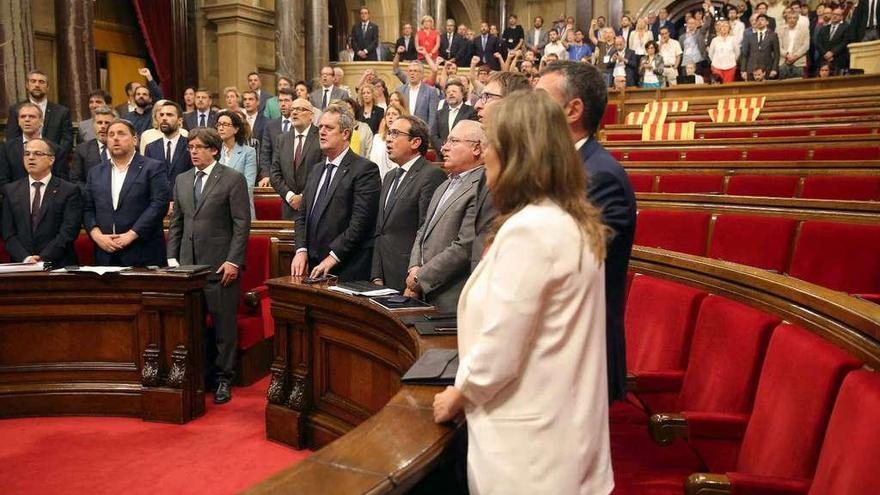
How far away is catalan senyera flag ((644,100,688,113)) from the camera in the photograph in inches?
326

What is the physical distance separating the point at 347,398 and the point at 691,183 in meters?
2.51

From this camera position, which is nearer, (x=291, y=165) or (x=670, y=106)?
(x=291, y=165)

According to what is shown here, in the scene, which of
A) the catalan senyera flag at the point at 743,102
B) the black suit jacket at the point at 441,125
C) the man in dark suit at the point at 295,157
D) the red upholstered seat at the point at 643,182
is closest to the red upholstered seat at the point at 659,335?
the red upholstered seat at the point at 643,182

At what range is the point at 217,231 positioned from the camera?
3344mm

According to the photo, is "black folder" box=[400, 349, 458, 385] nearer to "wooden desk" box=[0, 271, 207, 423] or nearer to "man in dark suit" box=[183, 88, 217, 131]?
"wooden desk" box=[0, 271, 207, 423]

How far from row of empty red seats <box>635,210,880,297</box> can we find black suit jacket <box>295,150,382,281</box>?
1.25 meters

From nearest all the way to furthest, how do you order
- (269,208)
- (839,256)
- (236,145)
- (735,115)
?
(839,256), (236,145), (269,208), (735,115)

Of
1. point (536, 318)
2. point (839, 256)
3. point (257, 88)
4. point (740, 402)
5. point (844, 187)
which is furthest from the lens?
point (257, 88)

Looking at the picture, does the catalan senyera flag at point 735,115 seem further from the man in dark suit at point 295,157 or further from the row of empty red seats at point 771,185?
the man in dark suit at point 295,157

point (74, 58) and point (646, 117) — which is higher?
point (74, 58)

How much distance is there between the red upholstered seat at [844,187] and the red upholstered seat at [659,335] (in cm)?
166

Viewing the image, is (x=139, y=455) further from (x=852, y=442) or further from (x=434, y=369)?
(x=852, y=442)

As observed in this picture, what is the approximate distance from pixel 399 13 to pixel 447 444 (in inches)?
498

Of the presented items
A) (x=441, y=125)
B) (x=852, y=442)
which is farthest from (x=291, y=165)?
(x=852, y=442)
